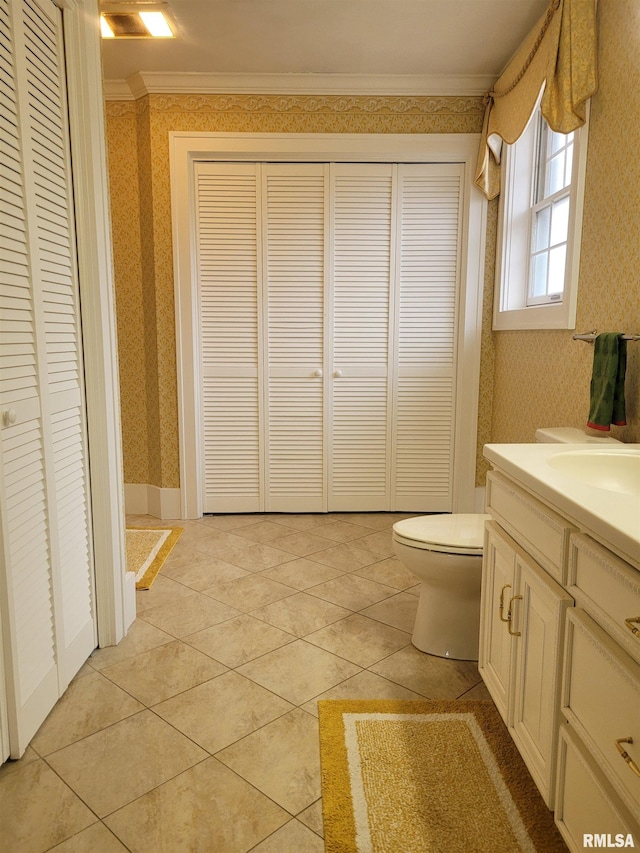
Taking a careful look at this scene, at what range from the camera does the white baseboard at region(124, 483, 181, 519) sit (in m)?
3.71

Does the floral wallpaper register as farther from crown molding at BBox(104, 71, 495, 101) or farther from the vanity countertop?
the vanity countertop

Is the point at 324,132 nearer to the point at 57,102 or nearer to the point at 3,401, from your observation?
the point at 57,102

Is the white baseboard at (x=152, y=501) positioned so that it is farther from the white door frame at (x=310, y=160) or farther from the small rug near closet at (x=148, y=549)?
the small rug near closet at (x=148, y=549)

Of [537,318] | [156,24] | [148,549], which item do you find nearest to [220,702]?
[148,549]

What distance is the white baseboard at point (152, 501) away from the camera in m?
3.71

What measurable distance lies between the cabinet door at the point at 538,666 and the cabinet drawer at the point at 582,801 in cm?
3

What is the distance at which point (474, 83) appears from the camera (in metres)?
3.31

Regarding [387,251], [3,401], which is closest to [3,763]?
[3,401]

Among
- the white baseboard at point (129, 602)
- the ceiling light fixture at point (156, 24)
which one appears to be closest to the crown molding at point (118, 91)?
the ceiling light fixture at point (156, 24)

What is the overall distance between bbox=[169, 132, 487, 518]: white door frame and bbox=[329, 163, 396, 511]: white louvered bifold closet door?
0.51 feet

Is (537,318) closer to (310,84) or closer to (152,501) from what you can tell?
(310,84)

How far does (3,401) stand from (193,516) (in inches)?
88.1

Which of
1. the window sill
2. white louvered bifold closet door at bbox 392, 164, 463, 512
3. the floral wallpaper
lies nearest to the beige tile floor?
white louvered bifold closet door at bbox 392, 164, 463, 512

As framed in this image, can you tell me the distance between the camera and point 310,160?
11.4 feet
